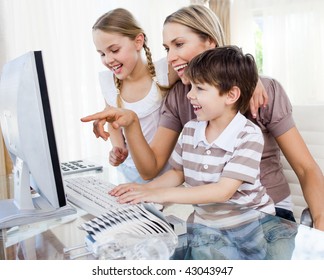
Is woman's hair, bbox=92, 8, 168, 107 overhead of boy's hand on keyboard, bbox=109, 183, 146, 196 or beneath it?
overhead

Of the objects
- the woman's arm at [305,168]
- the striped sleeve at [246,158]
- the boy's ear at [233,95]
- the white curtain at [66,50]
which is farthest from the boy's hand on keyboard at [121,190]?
the white curtain at [66,50]

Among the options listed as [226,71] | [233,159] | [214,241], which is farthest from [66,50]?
[214,241]

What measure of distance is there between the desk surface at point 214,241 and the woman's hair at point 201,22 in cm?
59

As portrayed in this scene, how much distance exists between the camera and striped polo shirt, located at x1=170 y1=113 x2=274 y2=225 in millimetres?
944

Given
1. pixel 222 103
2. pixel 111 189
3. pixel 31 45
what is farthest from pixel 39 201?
pixel 31 45

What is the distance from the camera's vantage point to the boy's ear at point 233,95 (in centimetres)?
102

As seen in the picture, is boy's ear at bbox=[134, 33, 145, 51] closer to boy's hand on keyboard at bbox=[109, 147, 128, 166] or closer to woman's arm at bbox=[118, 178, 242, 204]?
boy's hand on keyboard at bbox=[109, 147, 128, 166]

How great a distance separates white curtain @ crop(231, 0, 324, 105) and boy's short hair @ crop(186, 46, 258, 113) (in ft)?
6.80

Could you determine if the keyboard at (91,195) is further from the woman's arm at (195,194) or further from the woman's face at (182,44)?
the woman's face at (182,44)

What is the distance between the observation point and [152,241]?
67 centimetres

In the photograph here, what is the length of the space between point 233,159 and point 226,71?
0.72ft

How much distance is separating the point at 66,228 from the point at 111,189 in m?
0.21

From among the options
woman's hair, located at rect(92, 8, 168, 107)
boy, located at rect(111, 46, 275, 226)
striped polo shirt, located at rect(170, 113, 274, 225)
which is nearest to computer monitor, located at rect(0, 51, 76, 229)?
boy, located at rect(111, 46, 275, 226)

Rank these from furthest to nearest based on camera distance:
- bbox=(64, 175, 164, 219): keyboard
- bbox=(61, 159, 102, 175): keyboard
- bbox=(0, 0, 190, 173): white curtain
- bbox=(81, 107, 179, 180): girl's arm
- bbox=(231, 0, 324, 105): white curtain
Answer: bbox=(231, 0, 324, 105): white curtain → bbox=(0, 0, 190, 173): white curtain → bbox=(61, 159, 102, 175): keyboard → bbox=(81, 107, 179, 180): girl's arm → bbox=(64, 175, 164, 219): keyboard
